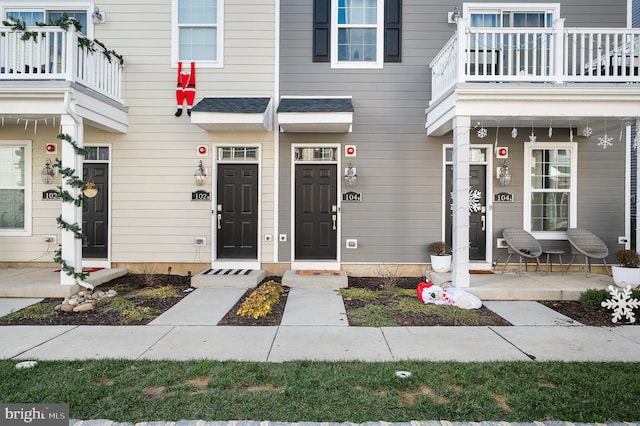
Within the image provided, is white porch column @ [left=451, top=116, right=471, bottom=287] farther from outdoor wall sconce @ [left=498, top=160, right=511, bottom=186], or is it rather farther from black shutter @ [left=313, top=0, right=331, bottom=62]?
black shutter @ [left=313, top=0, right=331, bottom=62]

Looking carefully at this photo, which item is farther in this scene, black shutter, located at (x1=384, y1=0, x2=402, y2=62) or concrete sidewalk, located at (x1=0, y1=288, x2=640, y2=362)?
black shutter, located at (x1=384, y1=0, x2=402, y2=62)

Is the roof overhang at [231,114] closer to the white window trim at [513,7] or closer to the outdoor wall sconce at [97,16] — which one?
the outdoor wall sconce at [97,16]

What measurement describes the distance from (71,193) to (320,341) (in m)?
4.71

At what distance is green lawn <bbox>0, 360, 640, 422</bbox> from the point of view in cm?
268

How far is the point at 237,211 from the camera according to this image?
775 centimetres

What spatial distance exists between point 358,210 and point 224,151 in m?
3.05

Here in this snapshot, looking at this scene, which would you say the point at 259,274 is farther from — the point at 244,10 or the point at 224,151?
the point at 244,10

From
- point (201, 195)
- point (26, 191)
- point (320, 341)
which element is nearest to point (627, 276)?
point (320, 341)

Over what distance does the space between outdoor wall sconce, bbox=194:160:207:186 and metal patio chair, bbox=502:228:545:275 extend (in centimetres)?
614

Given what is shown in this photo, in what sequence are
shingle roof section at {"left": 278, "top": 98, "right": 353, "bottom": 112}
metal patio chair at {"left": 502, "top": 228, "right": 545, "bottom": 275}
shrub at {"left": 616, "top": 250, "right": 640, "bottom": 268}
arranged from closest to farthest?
1. shrub at {"left": 616, "top": 250, "right": 640, "bottom": 268}
2. shingle roof section at {"left": 278, "top": 98, "right": 353, "bottom": 112}
3. metal patio chair at {"left": 502, "top": 228, "right": 545, "bottom": 275}

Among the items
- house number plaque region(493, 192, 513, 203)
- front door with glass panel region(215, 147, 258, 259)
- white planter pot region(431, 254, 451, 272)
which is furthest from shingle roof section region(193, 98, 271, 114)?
house number plaque region(493, 192, 513, 203)

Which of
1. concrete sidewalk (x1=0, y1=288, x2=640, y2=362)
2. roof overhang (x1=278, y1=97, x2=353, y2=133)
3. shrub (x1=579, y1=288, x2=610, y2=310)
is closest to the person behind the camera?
concrete sidewalk (x1=0, y1=288, x2=640, y2=362)

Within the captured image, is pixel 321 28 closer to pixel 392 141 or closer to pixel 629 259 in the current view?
pixel 392 141

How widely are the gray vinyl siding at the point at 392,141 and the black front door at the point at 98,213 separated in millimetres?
3748
